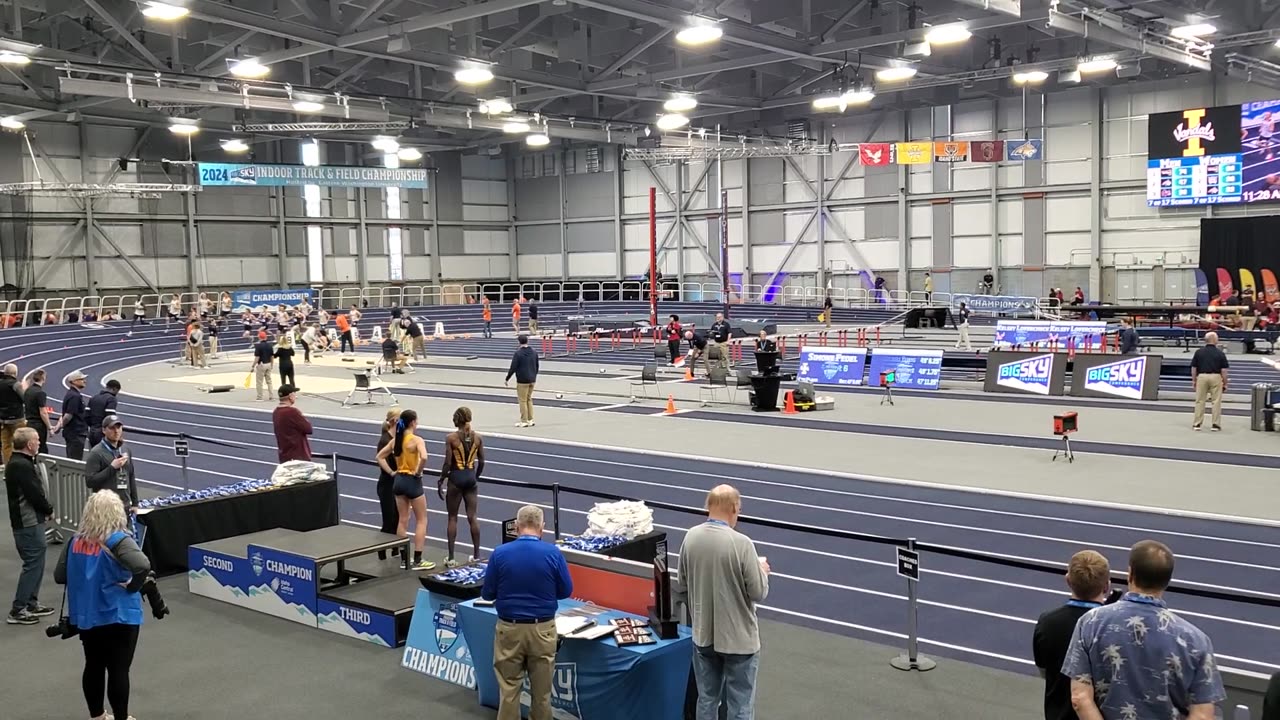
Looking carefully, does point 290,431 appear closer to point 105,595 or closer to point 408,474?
point 408,474

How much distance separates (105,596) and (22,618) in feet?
11.1

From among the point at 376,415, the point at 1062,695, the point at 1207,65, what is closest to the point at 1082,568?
the point at 1062,695

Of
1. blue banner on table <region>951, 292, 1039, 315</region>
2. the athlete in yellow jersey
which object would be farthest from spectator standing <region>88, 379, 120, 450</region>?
blue banner on table <region>951, 292, 1039, 315</region>

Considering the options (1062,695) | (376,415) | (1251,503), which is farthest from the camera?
(376,415)

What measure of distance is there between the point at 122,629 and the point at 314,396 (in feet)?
68.9

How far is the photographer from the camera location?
6.65 m

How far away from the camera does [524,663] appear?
650 cm

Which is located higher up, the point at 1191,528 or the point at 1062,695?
the point at 1062,695

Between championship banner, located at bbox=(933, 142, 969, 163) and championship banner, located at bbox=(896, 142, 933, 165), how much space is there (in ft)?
1.20

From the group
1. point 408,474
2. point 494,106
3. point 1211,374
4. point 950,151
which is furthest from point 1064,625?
point 950,151

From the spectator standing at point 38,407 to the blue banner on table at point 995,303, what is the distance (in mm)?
39070

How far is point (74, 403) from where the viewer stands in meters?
14.8

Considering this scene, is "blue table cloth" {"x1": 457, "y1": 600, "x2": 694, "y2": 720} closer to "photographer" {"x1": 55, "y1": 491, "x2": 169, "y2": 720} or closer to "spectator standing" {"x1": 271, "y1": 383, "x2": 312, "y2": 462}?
"photographer" {"x1": 55, "y1": 491, "x2": 169, "y2": 720}

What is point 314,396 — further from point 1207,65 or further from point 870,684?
point 1207,65
